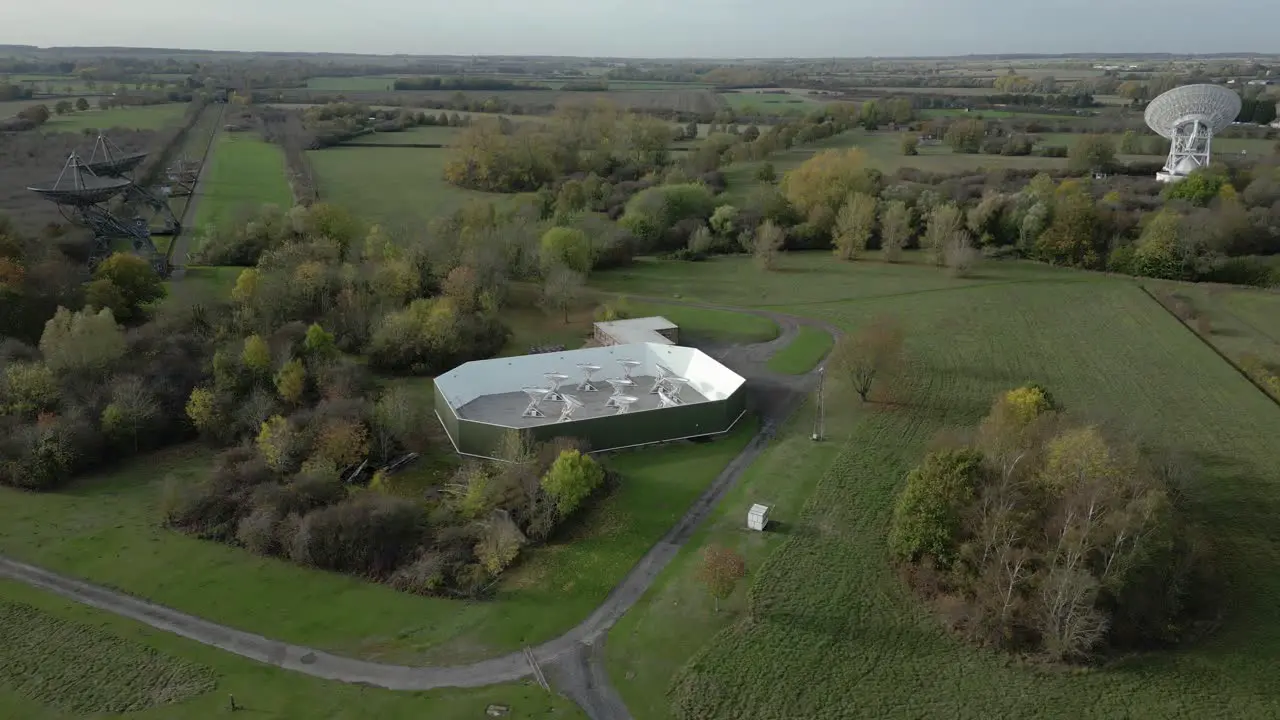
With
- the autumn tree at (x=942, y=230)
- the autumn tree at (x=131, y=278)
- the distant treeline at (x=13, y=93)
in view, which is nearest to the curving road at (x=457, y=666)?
the autumn tree at (x=131, y=278)

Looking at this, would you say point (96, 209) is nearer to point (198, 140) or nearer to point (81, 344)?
point (81, 344)

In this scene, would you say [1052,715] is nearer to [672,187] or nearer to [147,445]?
[147,445]

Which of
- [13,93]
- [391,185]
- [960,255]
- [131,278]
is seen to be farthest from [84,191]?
[13,93]

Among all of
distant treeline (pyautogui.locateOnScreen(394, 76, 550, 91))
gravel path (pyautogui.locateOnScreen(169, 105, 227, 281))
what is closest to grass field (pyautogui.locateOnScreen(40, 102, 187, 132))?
gravel path (pyautogui.locateOnScreen(169, 105, 227, 281))

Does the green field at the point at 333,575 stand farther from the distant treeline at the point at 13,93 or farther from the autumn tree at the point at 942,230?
the distant treeline at the point at 13,93

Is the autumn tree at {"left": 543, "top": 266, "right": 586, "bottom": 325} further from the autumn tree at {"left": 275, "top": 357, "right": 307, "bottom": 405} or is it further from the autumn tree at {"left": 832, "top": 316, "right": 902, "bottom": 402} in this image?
the autumn tree at {"left": 832, "top": 316, "right": 902, "bottom": 402}
